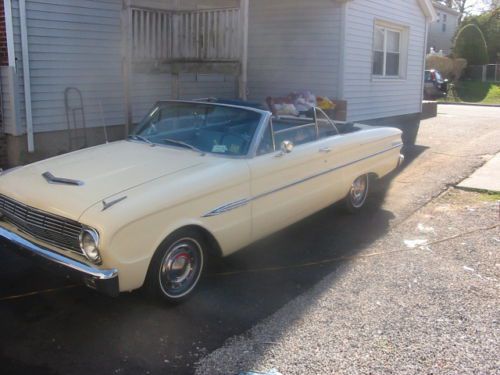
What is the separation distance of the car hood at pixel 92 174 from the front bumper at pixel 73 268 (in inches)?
11.4

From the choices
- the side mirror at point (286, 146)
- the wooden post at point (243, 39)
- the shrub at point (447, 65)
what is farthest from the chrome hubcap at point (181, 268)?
the shrub at point (447, 65)

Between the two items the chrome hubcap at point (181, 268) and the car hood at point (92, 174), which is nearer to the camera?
the car hood at point (92, 174)

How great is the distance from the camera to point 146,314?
3.80m

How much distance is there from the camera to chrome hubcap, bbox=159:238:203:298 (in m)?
3.77

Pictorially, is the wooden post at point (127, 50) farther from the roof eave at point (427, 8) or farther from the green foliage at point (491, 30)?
the green foliage at point (491, 30)

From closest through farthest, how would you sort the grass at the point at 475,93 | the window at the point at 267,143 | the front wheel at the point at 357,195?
the window at the point at 267,143
the front wheel at the point at 357,195
the grass at the point at 475,93

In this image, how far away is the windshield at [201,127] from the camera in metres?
4.55

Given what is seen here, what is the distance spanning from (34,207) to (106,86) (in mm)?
5969

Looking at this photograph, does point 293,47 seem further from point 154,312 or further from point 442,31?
point 442,31

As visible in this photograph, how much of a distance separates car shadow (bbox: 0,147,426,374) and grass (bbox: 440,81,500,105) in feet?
79.6

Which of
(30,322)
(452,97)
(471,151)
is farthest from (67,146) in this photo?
(452,97)

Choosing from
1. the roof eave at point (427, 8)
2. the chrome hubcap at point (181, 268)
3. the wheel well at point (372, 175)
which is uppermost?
the roof eave at point (427, 8)

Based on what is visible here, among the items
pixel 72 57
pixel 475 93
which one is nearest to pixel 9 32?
pixel 72 57

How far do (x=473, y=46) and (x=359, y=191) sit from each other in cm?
3140
